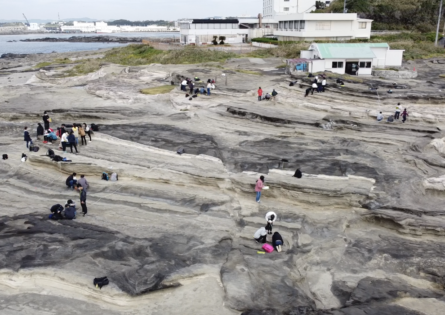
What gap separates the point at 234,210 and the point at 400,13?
75821 mm

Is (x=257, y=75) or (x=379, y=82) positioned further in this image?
(x=257, y=75)

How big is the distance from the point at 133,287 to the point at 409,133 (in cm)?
2429

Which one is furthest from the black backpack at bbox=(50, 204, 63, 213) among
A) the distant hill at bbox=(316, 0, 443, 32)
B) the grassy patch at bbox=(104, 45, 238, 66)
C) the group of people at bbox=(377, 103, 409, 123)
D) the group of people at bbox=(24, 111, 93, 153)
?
the distant hill at bbox=(316, 0, 443, 32)

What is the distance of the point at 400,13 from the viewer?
79.8 metres

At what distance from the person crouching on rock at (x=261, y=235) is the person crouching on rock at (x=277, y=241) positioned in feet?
1.49

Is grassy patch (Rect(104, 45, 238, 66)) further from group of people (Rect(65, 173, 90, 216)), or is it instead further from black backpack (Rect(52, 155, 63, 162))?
group of people (Rect(65, 173, 90, 216))

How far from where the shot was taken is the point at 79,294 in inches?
541

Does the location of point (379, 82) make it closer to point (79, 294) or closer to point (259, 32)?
point (79, 294)

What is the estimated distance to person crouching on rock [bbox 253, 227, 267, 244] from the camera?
17.1 meters

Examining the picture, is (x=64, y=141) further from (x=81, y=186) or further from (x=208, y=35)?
(x=208, y=35)

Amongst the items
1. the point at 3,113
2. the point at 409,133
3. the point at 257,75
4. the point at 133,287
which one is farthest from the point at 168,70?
the point at 133,287

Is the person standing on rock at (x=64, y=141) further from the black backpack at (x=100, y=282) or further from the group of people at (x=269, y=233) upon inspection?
the group of people at (x=269, y=233)

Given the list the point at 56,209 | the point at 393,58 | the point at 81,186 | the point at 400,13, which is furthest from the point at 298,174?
the point at 400,13

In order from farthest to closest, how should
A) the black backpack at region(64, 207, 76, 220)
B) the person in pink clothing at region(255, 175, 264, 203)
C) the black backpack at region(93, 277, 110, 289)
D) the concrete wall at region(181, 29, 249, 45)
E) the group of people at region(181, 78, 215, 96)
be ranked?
the concrete wall at region(181, 29, 249, 45) < the group of people at region(181, 78, 215, 96) < the person in pink clothing at region(255, 175, 264, 203) < the black backpack at region(64, 207, 76, 220) < the black backpack at region(93, 277, 110, 289)
